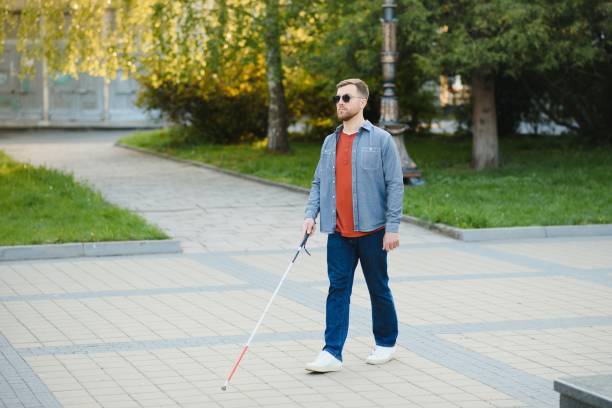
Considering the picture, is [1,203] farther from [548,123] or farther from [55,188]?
[548,123]

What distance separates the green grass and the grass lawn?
142 inches

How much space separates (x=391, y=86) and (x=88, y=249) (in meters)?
7.56

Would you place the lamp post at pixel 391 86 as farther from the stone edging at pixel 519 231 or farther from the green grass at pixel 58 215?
the green grass at pixel 58 215

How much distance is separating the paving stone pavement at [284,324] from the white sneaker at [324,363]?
55 mm

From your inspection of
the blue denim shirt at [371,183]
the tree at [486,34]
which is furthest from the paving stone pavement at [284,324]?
the tree at [486,34]

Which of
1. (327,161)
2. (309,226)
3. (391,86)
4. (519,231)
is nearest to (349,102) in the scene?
(327,161)

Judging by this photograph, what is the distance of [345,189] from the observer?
7289mm

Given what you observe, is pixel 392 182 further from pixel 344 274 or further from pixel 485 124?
pixel 485 124

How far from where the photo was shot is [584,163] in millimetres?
21375

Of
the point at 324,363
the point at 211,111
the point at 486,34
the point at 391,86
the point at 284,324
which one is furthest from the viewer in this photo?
the point at 211,111

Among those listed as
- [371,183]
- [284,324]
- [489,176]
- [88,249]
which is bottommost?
[284,324]

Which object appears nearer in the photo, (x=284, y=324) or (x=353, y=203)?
(x=353, y=203)

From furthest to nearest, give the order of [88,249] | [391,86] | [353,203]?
[391,86], [88,249], [353,203]

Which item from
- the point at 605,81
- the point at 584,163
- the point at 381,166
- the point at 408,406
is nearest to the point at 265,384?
the point at 408,406
